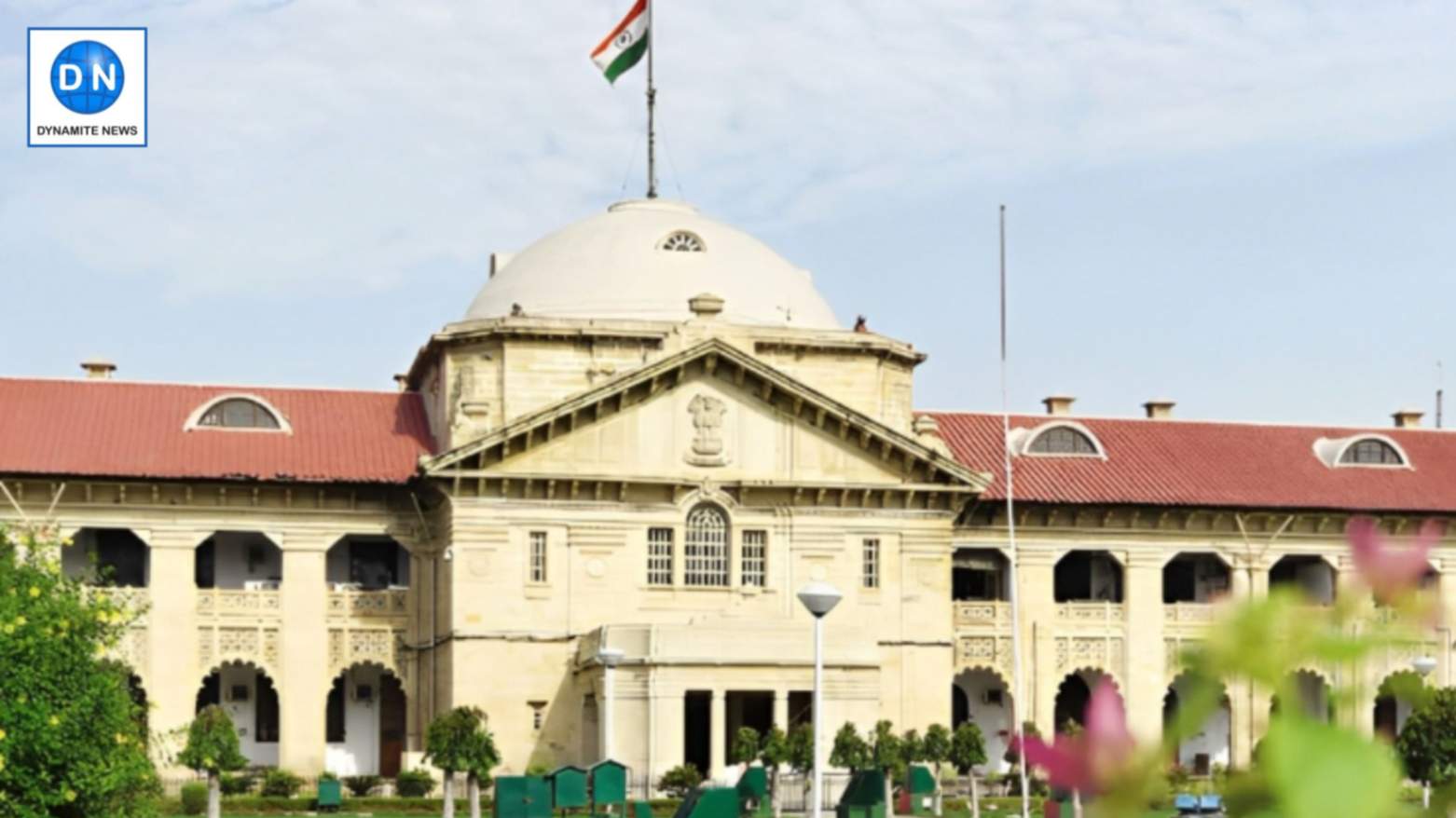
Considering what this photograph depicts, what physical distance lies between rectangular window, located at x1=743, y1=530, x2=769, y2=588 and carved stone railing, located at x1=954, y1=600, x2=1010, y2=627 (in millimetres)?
6380

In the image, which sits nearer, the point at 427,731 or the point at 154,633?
the point at 427,731

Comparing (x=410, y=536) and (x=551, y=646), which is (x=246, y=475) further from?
(x=551, y=646)

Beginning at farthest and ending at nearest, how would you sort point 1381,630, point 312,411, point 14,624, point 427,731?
point 312,411, point 427,731, point 14,624, point 1381,630

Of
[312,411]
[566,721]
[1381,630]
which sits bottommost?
[566,721]

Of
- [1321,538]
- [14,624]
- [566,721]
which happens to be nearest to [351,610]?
[566,721]

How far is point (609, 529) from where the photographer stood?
2258 inches

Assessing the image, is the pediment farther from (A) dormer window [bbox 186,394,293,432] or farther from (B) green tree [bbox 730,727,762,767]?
(B) green tree [bbox 730,727,762,767]

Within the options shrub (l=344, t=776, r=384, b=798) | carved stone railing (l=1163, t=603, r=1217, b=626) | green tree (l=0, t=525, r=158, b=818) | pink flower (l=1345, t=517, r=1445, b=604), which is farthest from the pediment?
pink flower (l=1345, t=517, r=1445, b=604)

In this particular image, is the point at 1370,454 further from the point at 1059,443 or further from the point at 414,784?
the point at 414,784

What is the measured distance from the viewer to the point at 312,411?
203ft

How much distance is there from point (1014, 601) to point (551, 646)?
11.4 m

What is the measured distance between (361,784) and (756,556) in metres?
11.1

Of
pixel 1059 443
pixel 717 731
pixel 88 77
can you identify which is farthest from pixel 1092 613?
pixel 88 77

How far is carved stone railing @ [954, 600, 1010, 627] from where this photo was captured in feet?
203
